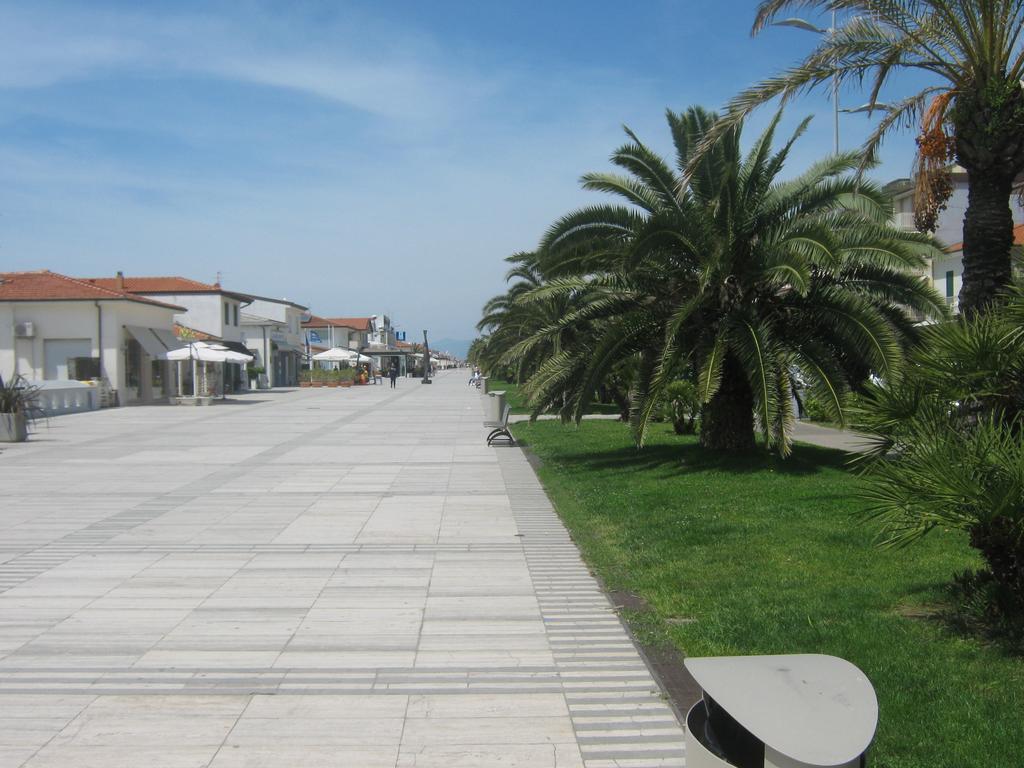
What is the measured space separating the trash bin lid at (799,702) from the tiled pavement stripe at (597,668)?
1.36 metres

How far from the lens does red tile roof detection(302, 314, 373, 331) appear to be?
10275cm

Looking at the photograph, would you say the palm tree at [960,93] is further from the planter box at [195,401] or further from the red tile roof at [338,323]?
the red tile roof at [338,323]

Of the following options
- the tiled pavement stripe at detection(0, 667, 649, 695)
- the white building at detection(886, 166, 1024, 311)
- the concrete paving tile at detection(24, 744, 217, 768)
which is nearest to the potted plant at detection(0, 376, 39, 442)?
the tiled pavement stripe at detection(0, 667, 649, 695)

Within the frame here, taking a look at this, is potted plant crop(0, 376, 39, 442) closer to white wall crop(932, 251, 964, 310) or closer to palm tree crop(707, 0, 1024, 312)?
palm tree crop(707, 0, 1024, 312)

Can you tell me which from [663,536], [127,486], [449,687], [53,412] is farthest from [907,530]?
[53,412]

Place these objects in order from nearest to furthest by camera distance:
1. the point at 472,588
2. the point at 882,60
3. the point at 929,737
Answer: the point at 929,737
the point at 472,588
the point at 882,60

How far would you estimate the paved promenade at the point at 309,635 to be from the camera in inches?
179

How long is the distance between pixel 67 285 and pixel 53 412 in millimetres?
8897

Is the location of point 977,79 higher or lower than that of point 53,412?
higher

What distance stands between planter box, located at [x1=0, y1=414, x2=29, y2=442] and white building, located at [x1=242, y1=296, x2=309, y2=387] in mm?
38835

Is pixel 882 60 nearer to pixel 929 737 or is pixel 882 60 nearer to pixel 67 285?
pixel 929 737

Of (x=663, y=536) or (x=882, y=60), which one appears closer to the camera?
(x=663, y=536)

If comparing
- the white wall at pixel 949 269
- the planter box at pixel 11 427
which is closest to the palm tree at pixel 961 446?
the planter box at pixel 11 427

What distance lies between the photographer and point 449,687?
5.31 m
